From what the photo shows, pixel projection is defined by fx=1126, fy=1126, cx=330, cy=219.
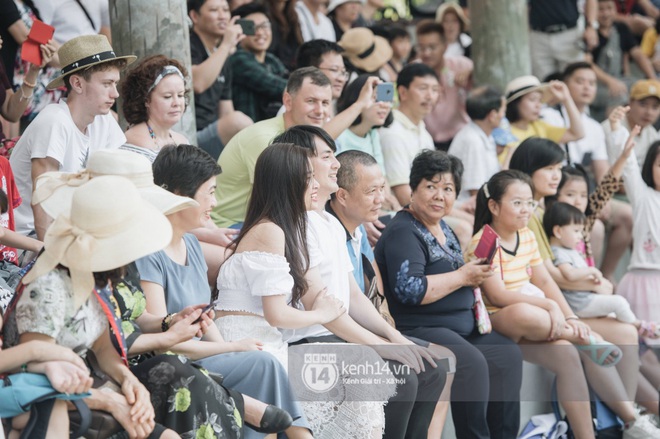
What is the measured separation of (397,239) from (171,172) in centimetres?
144

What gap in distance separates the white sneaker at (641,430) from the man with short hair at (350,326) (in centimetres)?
164

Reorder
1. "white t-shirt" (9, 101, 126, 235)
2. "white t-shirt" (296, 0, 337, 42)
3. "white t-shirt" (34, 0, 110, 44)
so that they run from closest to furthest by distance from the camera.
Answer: "white t-shirt" (9, 101, 126, 235), "white t-shirt" (34, 0, 110, 44), "white t-shirt" (296, 0, 337, 42)

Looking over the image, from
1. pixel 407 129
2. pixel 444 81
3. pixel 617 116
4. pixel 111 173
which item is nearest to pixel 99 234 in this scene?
pixel 111 173

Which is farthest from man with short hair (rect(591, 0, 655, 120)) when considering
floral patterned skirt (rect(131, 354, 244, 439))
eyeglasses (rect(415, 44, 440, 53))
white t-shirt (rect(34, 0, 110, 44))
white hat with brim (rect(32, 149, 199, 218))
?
floral patterned skirt (rect(131, 354, 244, 439))

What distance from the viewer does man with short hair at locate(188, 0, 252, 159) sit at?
22.1 ft

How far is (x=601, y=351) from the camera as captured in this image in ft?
20.2

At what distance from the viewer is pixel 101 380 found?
3678 mm

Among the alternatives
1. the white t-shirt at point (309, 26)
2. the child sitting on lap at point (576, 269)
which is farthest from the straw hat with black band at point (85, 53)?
the white t-shirt at point (309, 26)

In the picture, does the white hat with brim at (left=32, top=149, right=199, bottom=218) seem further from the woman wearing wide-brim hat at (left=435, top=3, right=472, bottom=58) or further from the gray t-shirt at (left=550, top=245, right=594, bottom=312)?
the woman wearing wide-brim hat at (left=435, top=3, right=472, bottom=58)

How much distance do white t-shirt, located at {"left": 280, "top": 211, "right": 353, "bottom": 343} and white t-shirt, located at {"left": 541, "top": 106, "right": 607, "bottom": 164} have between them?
152 inches

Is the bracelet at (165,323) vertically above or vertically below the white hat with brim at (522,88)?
below

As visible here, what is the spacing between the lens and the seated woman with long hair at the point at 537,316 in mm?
5832

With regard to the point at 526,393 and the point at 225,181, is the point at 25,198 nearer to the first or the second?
the point at 225,181

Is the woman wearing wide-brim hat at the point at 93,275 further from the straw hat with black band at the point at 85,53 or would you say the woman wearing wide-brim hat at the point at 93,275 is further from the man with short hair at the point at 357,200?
the man with short hair at the point at 357,200
